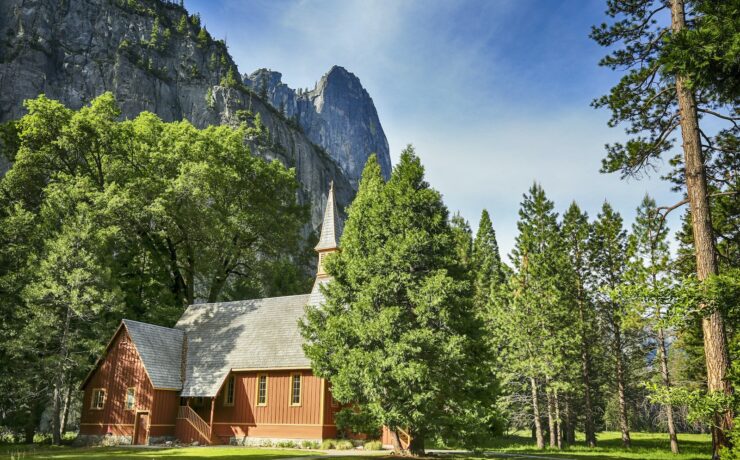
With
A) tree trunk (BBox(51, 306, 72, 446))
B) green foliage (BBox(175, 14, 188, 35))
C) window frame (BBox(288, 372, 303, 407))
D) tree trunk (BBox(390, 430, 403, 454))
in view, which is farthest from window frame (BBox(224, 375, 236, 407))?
green foliage (BBox(175, 14, 188, 35))

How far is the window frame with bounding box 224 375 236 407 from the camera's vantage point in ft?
97.3

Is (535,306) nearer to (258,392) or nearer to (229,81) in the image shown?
(258,392)

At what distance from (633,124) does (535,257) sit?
21.2 m

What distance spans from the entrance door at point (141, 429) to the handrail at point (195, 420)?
1675 millimetres

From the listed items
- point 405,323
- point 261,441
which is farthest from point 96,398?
point 405,323

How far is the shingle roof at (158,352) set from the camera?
95.7 ft

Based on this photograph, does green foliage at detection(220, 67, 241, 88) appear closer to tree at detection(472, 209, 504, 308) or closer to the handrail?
tree at detection(472, 209, 504, 308)

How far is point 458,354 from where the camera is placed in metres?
18.7

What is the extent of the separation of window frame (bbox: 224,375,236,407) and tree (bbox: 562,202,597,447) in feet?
72.6

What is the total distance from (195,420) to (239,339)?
16.3 ft

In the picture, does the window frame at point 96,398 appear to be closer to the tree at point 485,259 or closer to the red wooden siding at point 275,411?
the red wooden siding at point 275,411

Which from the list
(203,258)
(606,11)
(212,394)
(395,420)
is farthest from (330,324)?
(203,258)

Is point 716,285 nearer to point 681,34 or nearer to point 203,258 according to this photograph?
point 681,34

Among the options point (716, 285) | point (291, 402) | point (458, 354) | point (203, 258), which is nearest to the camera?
point (716, 285)
